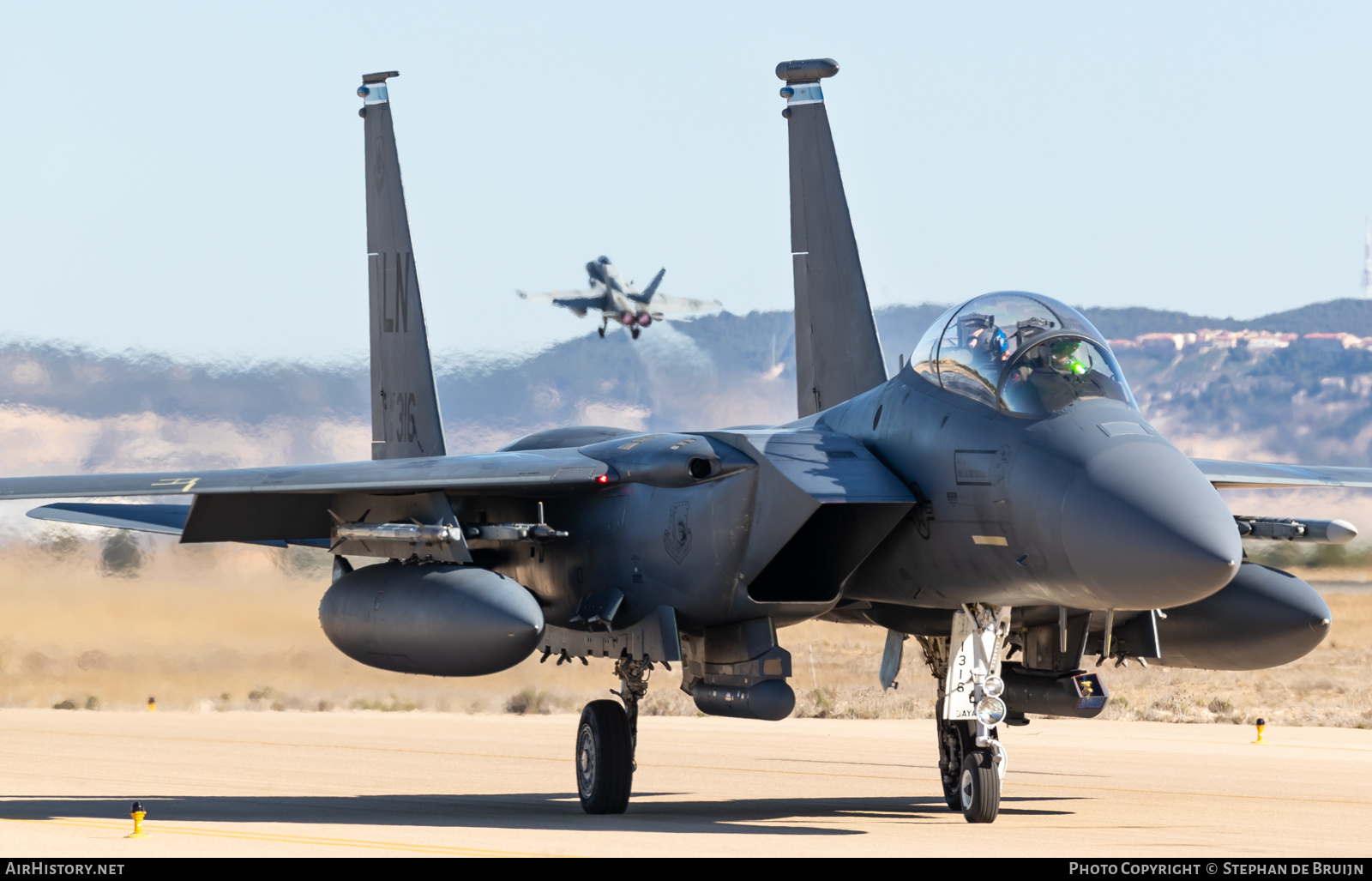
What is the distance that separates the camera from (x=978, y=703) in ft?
33.3

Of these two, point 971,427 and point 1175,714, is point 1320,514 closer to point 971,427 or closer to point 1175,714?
point 1175,714

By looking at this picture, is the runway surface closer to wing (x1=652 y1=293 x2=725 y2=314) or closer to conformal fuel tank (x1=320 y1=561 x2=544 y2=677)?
conformal fuel tank (x1=320 y1=561 x2=544 y2=677)

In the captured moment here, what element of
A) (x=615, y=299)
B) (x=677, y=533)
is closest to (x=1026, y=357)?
(x=677, y=533)

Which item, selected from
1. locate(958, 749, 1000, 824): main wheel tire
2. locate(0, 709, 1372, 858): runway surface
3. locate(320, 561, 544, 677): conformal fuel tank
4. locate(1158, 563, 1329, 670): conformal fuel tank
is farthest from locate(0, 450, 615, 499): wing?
locate(1158, 563, 1329, 670): conformal fuel tank

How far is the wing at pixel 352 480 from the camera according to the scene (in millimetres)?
11461

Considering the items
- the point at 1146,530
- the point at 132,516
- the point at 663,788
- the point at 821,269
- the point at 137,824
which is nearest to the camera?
the point at 1146,530

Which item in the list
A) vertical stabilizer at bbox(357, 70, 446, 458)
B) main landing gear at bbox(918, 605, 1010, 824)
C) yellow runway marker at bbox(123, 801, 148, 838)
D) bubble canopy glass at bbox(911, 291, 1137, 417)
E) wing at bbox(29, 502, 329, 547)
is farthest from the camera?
vertical stabilizer at bbox(357, 70, 446, 458)

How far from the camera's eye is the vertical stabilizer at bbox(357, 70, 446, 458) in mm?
15859

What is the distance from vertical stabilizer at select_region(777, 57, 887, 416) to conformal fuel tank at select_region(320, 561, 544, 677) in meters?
5.80

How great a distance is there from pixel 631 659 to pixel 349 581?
2.04 m

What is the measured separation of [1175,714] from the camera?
24578mm

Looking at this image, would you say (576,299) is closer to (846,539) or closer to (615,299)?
(615,299)

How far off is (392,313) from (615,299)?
103ft

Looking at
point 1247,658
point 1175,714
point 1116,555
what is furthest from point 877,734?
point 1116,555
